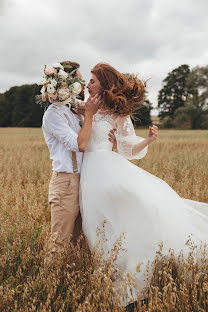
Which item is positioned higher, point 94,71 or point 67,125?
point 94,71

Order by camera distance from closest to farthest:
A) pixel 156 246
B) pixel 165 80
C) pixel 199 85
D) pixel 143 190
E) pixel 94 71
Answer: pixel 156 246, pixel 143 190, pixel 94 71, pixel 199 85, pixel 165 80

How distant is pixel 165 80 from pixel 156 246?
210ft

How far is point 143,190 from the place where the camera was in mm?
2371

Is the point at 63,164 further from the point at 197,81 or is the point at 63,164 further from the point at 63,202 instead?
the point at 197,81

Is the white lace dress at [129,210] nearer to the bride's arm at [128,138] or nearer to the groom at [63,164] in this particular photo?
the groom at [63,164]

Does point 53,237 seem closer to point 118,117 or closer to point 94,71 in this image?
point 118,117

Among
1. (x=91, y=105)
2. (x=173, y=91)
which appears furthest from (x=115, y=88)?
(x=173, y=91)

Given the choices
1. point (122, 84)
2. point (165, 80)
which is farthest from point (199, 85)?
point (122, 84)

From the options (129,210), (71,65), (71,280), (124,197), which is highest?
(71,65)

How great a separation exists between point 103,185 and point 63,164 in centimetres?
38

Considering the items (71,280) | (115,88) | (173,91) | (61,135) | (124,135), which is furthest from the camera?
(173,91)

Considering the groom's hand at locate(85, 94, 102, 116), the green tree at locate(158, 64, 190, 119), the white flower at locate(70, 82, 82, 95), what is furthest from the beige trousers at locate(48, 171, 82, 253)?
the green tree at locate(158, 64, 190, 119)

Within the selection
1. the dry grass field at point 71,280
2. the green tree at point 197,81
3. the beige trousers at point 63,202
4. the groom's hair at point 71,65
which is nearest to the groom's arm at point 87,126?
the beige trousers at point 63,202

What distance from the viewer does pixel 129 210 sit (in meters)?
2.29
